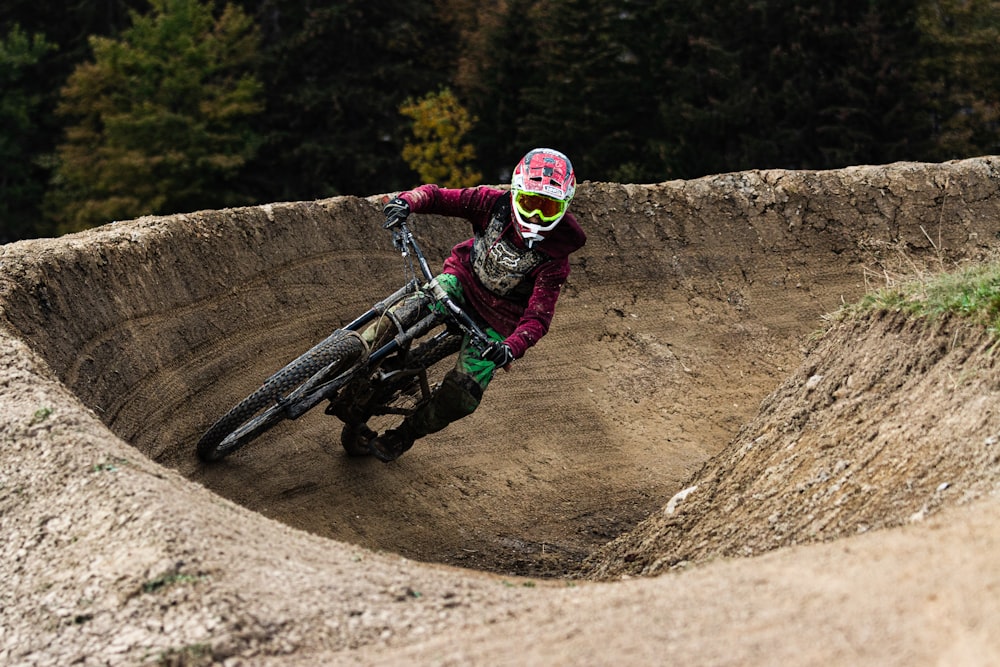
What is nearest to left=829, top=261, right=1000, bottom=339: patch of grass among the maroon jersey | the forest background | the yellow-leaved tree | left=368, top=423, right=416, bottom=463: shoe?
the maroon jersey

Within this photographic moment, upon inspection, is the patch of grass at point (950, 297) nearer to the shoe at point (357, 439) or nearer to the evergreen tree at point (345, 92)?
the shoe at point (357, 439)

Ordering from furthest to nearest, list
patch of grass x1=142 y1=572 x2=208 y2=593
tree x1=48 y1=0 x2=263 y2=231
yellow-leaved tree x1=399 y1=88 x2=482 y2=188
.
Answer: tree x1=48 y1=0 x2=263 y2=231, yellow-leaved tree x1=399 y1=88 x2=482 y2=188, patch of grass x1=142 y1=572 x2=208 y2=593

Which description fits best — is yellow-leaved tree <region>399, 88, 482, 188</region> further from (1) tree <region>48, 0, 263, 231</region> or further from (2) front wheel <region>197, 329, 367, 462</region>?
(2) front wheel <region>197, 329, 367, 462</region>

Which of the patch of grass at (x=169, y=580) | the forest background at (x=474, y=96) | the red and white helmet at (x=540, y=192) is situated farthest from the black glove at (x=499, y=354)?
the forest background at (x=474, y=96)

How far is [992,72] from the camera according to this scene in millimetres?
36188

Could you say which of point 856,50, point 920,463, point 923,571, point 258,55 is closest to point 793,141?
point 856,50

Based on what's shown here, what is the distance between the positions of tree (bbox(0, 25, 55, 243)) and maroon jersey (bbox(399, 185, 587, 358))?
36445mm

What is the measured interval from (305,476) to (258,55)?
33.0 metres

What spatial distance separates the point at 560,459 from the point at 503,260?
3.14 meters

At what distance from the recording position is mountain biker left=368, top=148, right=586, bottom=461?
9.84m

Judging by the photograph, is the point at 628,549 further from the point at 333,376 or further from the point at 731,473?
the point at 333,376

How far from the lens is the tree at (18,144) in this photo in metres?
44.6

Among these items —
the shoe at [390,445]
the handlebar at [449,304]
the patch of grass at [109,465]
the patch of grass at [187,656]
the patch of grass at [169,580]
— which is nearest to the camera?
the patch of grass at [187,656]

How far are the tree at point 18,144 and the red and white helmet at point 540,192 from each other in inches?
1466
